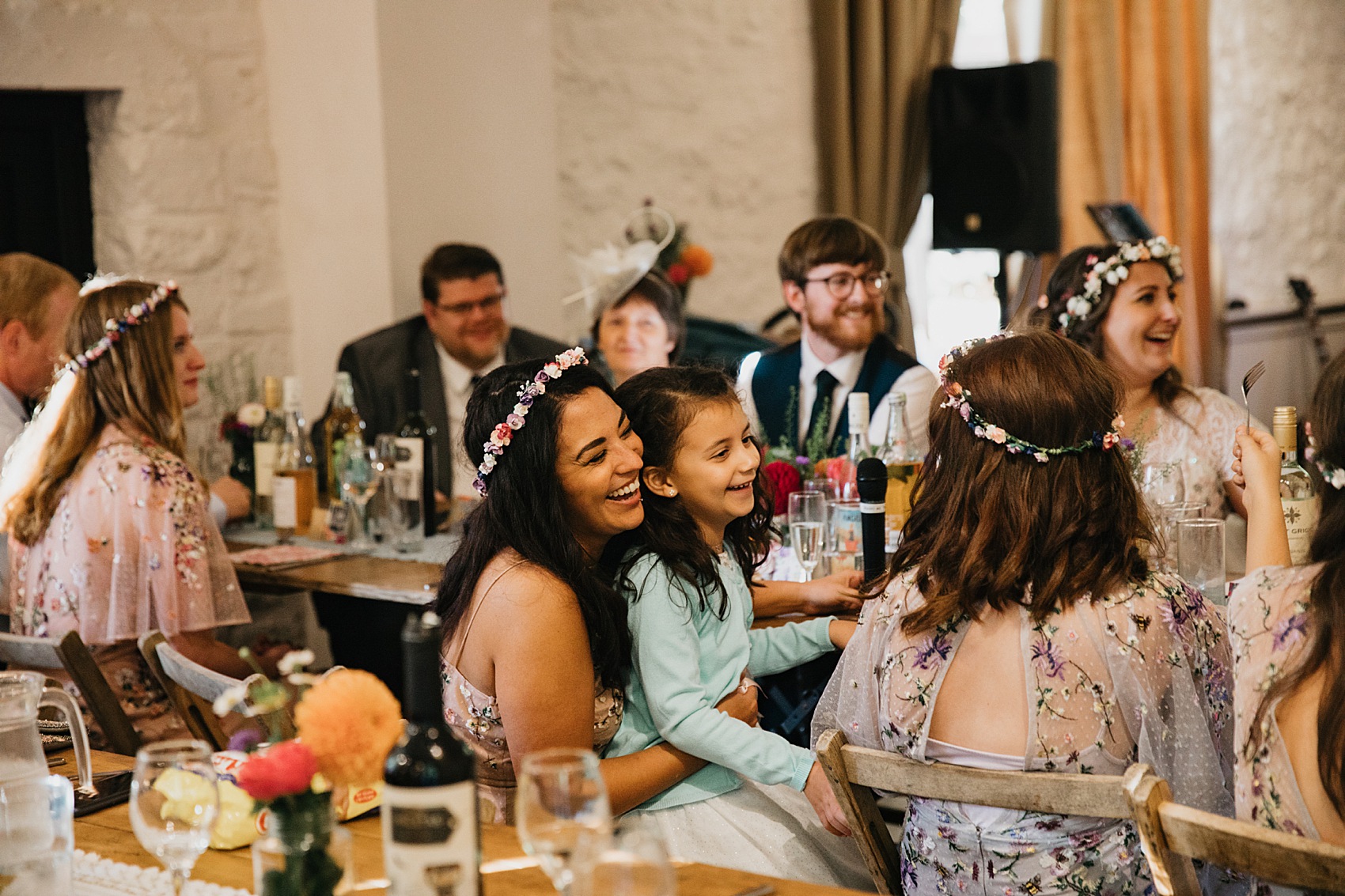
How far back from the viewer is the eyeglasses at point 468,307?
4.50m

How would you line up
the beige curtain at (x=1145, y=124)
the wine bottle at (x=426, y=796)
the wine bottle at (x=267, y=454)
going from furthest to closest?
the beige curtain at (x=1145, y=124) < the wine bottle at (x=267, y=454) < the wine bottle at (x=426, y=796)

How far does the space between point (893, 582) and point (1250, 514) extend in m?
0.53

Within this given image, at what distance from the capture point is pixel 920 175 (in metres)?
6.49

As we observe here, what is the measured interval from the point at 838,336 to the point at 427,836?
2927 millimetres

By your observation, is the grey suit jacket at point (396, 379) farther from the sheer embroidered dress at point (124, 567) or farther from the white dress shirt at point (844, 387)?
the sheer embroidered dress at point (124, 567)

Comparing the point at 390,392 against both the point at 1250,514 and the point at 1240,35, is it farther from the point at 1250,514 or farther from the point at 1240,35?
the point at 1240,35

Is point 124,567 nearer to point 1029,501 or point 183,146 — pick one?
point 1029,501

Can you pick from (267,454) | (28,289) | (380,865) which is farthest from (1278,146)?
(380,865)

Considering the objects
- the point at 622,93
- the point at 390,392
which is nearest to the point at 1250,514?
the point at 390,392

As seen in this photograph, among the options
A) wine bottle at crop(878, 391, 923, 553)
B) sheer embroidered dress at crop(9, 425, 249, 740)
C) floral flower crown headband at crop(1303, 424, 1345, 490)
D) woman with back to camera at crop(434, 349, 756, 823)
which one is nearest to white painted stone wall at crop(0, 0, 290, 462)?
sheer embroidered dress at crop(9, 425, 249, 740)

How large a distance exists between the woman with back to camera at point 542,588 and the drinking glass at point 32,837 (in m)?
0.65

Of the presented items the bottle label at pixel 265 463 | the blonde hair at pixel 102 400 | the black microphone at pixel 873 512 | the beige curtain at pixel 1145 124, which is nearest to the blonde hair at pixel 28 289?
the blonde hair at pixel 102 400

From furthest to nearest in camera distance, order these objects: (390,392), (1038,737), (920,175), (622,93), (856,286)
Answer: (920,175)
(622,93)
(390,392)
(856,286)
(1038,737)

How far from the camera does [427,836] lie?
1.17m
